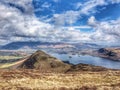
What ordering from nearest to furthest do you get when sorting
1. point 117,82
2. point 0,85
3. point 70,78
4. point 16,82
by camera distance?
point 0,85
point 16,82
point 117,82
point 70,78

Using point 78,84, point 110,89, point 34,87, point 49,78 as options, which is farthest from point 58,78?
point 110,89

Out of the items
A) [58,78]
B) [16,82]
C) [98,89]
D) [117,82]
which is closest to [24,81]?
[16,82]

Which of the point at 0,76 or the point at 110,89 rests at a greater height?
the point at 0,76

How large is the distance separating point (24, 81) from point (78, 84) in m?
16.7

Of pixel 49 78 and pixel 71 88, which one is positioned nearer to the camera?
pixel 71 88

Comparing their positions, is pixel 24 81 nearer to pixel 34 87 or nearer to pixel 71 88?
pixel 34 87

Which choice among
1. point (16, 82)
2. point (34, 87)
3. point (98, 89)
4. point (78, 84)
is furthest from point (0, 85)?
point (98, 89)

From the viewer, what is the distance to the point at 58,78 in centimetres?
7556

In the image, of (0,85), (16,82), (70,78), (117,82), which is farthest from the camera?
(70,78)

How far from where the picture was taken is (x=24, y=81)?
220ft

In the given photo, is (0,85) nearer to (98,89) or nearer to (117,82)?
(98,89)

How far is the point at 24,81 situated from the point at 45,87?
735 centimetres

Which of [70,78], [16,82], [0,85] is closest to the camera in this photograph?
[0,85]

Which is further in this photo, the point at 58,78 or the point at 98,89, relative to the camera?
the point at 58,78
